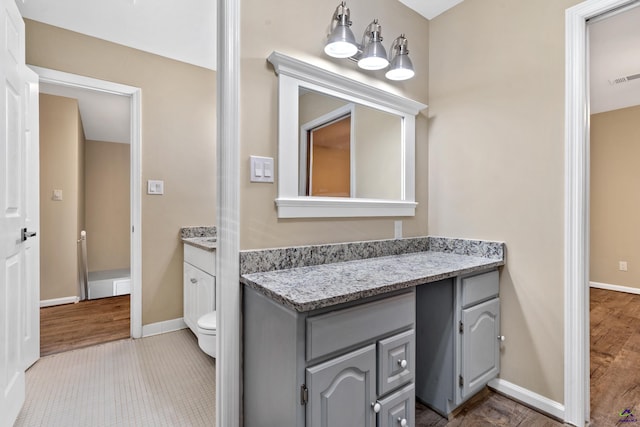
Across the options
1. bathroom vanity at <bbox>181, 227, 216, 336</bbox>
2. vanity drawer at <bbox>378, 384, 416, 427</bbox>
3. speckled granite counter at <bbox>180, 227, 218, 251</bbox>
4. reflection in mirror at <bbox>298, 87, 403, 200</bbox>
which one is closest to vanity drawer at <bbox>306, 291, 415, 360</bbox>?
vanity drawer at <bbox>378, 384, 416, 427</bbox>

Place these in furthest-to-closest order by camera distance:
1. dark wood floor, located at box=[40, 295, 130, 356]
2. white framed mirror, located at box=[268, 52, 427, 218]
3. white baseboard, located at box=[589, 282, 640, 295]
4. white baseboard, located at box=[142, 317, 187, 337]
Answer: white baseboard, located at box=[589, 282, 640, 295] → white baseboard, located at box=[142, 317, 187, 337] → dark wood floor, located at box=[40, 295, 130, 356] → white framed mirror, located at box=[268, 52, 427, 218]

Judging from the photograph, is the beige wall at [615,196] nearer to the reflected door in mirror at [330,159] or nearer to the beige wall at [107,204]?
the reflected door in mirror at [330,159]

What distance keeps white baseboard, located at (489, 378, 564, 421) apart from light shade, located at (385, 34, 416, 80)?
187 centimetres

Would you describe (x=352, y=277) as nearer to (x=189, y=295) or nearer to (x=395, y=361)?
(x=395, y=361)

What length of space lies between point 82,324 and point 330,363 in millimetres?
2937

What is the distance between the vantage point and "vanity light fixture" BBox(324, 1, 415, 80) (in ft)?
4.76

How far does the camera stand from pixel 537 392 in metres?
1.63

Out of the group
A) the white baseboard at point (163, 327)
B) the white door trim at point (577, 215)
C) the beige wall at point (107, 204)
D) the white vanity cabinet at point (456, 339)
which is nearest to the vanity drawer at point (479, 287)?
the white vanity cabinet at point (456, 339)

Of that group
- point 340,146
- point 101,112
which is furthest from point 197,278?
point 101,112

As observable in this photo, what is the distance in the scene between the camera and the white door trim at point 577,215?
1.49m

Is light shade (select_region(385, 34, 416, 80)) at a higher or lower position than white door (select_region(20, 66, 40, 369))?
higher

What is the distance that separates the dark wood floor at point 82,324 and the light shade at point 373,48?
112 inches

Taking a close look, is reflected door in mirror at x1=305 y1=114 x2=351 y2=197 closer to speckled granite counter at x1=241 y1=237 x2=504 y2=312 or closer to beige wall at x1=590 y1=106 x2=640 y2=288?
speckled granite counter at x1=241 y1=237 x2=504 y2=312

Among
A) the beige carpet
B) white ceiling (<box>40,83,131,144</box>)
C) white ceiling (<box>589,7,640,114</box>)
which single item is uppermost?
white ceiling (<box>589,7,640,114</box>)
